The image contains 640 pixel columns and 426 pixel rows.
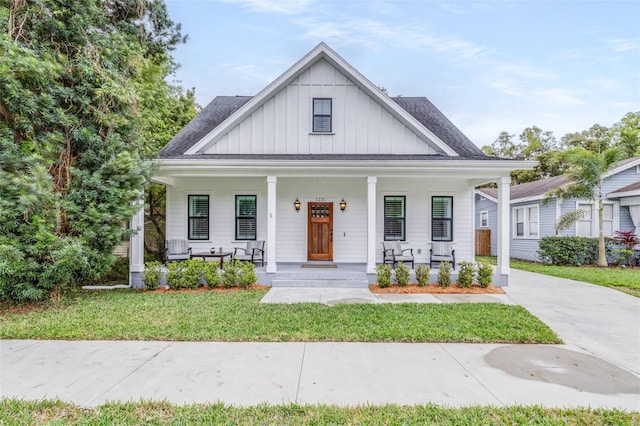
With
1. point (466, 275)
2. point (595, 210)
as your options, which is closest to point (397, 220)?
point (466, 275)

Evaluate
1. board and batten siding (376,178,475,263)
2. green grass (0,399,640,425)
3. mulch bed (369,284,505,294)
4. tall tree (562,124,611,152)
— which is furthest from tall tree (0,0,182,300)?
tall tree (562,124,611,152)

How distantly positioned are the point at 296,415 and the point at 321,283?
543cm

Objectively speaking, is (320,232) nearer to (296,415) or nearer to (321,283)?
(321,283)

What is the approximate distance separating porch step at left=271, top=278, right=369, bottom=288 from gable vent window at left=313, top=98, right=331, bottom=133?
4.69 metres

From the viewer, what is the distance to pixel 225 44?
549 inches

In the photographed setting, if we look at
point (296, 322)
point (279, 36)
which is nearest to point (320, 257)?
point (296, 322)

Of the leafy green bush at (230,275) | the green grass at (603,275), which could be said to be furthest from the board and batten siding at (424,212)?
the leafy green bush at (230,275)

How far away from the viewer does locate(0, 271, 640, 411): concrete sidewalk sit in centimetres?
292

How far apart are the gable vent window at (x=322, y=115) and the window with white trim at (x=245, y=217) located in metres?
3.10

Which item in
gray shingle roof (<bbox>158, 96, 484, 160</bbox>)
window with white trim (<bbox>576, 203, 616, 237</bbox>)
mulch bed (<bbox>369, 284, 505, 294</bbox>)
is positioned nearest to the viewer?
mulch bed (<bbox>369, 284, 505, 294</bbox>)

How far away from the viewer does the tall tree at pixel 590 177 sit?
11.9 m

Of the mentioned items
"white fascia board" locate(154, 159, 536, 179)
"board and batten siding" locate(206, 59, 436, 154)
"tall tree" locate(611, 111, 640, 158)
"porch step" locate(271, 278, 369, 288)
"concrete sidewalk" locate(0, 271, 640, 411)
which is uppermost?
"tall tree" locate(611, 111, 640, 158)

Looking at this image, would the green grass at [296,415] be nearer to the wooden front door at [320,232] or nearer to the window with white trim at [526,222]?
the wooden front door at [320,232]

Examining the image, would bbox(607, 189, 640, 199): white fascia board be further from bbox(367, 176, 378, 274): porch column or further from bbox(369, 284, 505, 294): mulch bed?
bbox(367, 176, 378, 274): porch column
